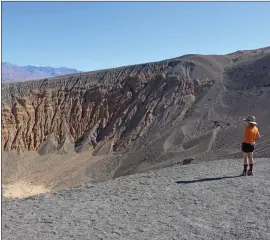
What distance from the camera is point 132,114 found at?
38969 mm

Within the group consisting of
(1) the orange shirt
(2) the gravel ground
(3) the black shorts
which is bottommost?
(2) the gravel ground

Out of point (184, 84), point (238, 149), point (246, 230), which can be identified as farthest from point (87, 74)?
point (246, 230)

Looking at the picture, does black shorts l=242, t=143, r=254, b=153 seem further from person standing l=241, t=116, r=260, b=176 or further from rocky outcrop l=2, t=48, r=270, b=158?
rocky outcrop l=2, t=48, r=270, b=158

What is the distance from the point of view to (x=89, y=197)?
9.68m

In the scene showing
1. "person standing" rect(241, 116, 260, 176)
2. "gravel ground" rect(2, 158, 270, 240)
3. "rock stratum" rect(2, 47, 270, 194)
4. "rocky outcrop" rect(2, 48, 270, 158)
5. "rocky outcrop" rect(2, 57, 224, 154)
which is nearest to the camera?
"gravel ground" rect(2, 158, 270, 240)

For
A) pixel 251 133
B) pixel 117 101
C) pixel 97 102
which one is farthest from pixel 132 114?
pixel 251 133

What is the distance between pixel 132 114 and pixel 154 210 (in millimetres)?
30818

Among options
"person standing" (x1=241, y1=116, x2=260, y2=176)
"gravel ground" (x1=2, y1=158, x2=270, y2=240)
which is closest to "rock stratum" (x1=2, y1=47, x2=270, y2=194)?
"person standing" (x1=241, y1=116, x2=260, y2=176)

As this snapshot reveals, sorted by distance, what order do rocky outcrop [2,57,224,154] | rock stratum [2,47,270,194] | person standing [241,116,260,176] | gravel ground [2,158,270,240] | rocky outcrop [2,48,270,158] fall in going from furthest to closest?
rocky outcrop [2,57,224,154] < rocky outcrop [2,48,270,158] < rock stratum [2,47,270,194] < person standing [241,116,260,176] < gravel ground [2,158,270,240]

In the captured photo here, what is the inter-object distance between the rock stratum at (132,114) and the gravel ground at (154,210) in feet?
44.8

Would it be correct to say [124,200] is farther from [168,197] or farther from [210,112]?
[210,112]

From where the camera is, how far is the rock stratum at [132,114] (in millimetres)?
29078

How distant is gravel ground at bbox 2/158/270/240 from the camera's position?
7.11 meters

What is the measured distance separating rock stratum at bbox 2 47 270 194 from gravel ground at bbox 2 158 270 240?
13642 millimetres
